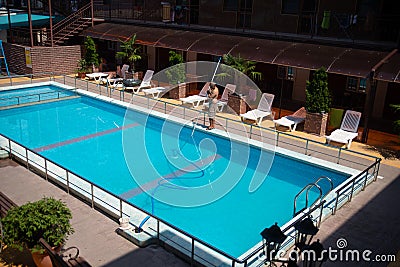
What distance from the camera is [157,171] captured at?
44.1 feet

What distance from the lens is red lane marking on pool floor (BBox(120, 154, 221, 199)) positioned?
1198cm

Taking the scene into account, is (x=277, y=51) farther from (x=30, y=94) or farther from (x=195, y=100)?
(x=30, y=94)

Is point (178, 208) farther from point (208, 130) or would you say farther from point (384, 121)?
point (384, 121)

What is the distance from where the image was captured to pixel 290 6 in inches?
789

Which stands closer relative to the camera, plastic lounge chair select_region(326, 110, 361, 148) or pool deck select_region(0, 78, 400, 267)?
pool deck select_region(0, 78, 400, 267)

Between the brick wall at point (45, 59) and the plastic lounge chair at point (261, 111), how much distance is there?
46.0 ft

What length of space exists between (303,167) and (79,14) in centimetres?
2037

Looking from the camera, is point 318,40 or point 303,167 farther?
point 318,40

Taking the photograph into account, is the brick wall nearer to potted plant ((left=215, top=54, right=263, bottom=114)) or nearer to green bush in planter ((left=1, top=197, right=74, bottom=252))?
potted plant ((left=215, top=54, right=263, bottom=114))

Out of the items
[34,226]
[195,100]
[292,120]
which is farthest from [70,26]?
[34,226]

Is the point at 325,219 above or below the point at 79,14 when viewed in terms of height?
below

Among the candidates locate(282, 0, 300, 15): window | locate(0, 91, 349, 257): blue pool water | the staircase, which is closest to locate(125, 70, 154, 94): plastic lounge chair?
locate(0, 91, 349, 257): blue pool water

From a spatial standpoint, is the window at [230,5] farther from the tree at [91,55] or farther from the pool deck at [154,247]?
the pool deck at [154,247]

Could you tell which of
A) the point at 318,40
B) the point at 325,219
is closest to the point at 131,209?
the point at 325,219
